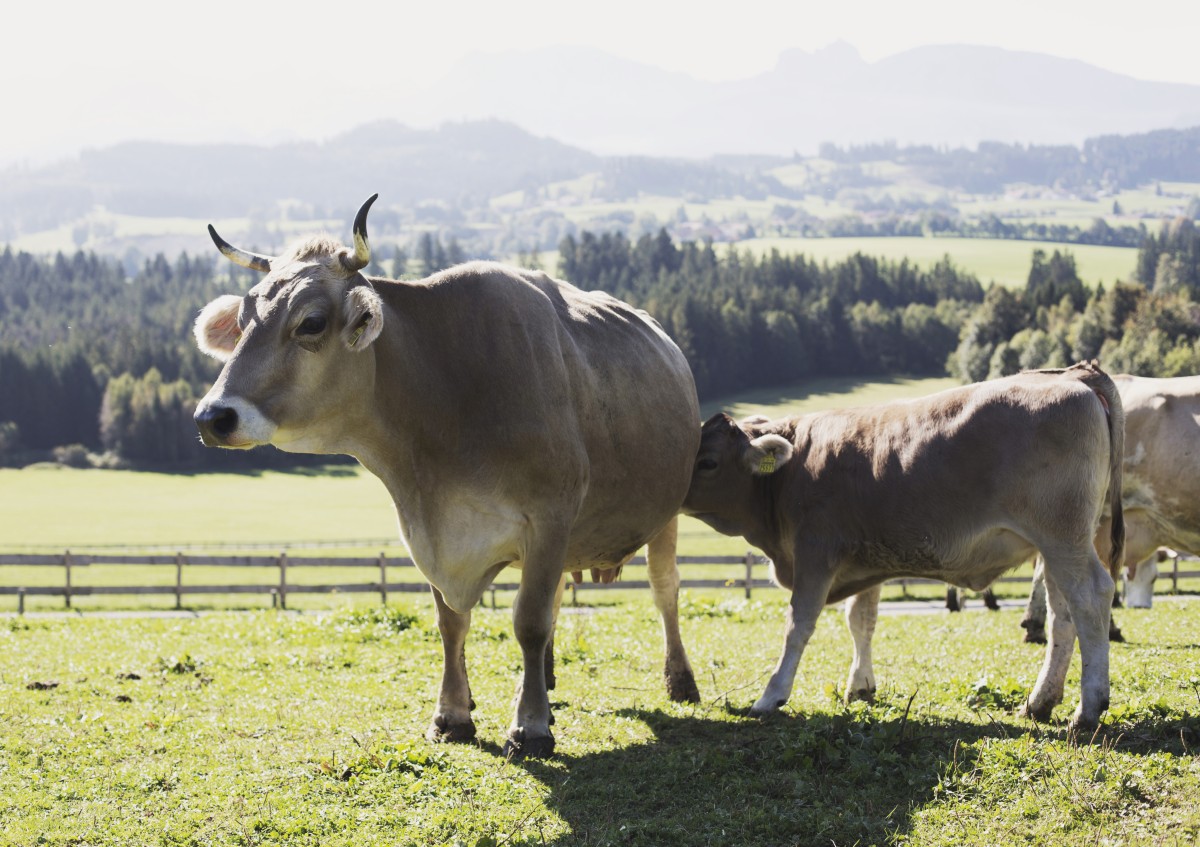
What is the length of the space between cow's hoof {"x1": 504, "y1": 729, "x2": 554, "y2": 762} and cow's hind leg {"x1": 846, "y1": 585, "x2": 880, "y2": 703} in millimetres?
3095

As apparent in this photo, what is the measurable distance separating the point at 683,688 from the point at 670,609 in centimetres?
73

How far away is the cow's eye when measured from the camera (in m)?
7.88

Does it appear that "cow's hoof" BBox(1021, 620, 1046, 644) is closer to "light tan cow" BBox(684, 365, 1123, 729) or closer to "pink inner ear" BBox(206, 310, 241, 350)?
"light tan cow" BBox(684, 365, 1123, 729)

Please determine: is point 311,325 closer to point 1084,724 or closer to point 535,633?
point 535,633

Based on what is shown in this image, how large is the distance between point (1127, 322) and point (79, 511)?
273 feet

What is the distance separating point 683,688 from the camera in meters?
10.9

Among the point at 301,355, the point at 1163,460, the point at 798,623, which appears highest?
the point at 301,355

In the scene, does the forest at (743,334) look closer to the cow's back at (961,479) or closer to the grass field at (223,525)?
the grass field at (223,525)

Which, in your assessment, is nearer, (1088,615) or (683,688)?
(1088,615)

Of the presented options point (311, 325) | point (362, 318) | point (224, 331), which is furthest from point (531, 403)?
point (224, 331)

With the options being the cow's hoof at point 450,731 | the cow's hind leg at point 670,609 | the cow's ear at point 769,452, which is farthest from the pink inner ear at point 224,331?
the cow's ear at point 769,452

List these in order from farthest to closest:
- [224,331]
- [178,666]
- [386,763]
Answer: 1. [178,666]
2. [224,331]
3. [386,763]

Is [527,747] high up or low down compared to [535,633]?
down

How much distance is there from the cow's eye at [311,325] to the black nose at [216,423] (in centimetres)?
72
